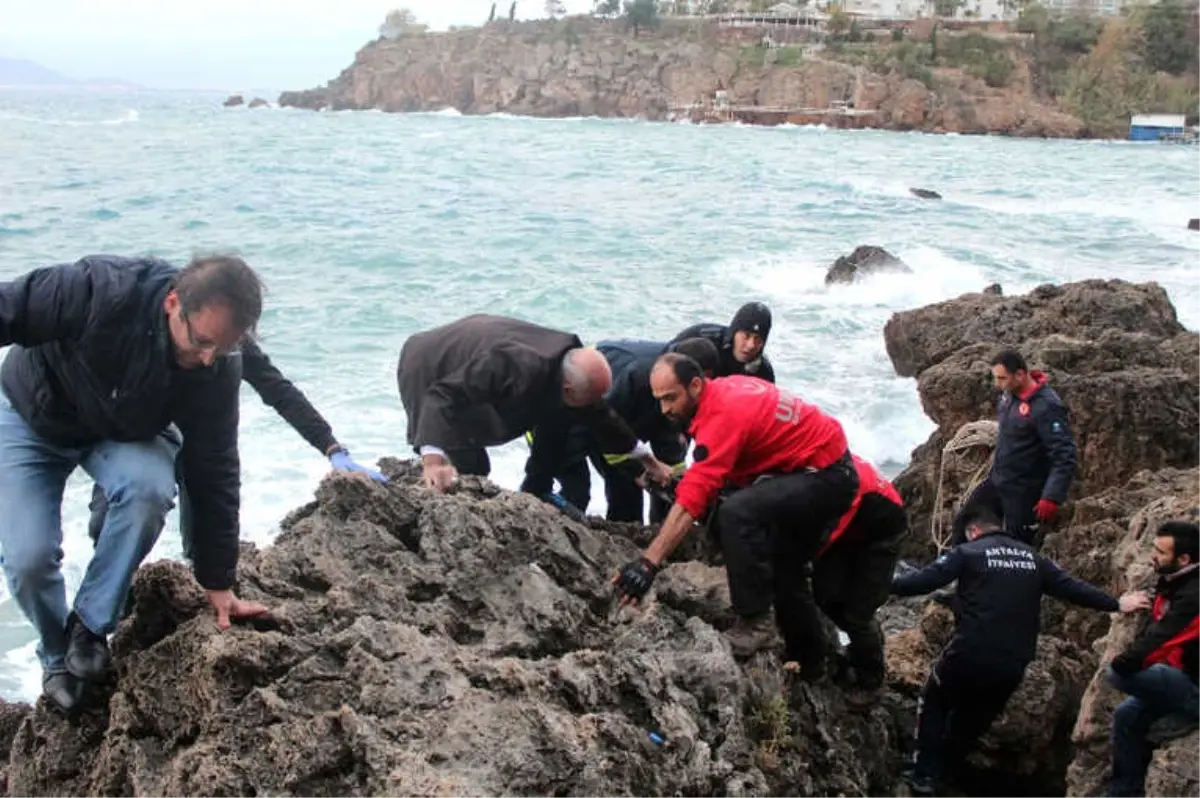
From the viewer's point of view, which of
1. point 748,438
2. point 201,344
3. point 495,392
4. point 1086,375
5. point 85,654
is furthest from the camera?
point 1086,375

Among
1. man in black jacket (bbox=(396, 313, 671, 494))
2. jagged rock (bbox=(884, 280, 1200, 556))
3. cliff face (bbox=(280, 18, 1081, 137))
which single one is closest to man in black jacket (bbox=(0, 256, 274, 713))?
man in black jacket (bbox=(396, 313, 671, 494))

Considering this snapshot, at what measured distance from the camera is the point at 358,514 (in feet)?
15.5

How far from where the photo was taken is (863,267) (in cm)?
2097

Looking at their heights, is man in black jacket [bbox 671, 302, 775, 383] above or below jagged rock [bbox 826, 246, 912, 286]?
above

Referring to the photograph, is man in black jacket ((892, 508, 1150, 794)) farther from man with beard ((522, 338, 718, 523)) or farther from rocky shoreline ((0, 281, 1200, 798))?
→ man with beard ((522, 338, 718, 523))

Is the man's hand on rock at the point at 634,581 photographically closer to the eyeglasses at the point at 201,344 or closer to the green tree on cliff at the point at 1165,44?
the eyeglasses at the point at 201,344

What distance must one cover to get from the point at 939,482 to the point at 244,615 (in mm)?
6254

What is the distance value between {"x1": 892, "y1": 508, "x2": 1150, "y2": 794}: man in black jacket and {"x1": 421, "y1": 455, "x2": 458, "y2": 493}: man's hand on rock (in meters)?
2.26

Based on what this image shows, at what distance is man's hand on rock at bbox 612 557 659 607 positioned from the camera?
15.3 ft

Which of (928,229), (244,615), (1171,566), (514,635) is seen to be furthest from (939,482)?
(928,229)

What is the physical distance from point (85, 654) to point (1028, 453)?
241 inches

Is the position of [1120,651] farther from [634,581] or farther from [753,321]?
[753,321]

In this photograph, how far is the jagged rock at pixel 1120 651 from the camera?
4605mm

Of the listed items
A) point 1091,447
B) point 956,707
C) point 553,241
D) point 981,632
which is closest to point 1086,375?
point 1091,447
